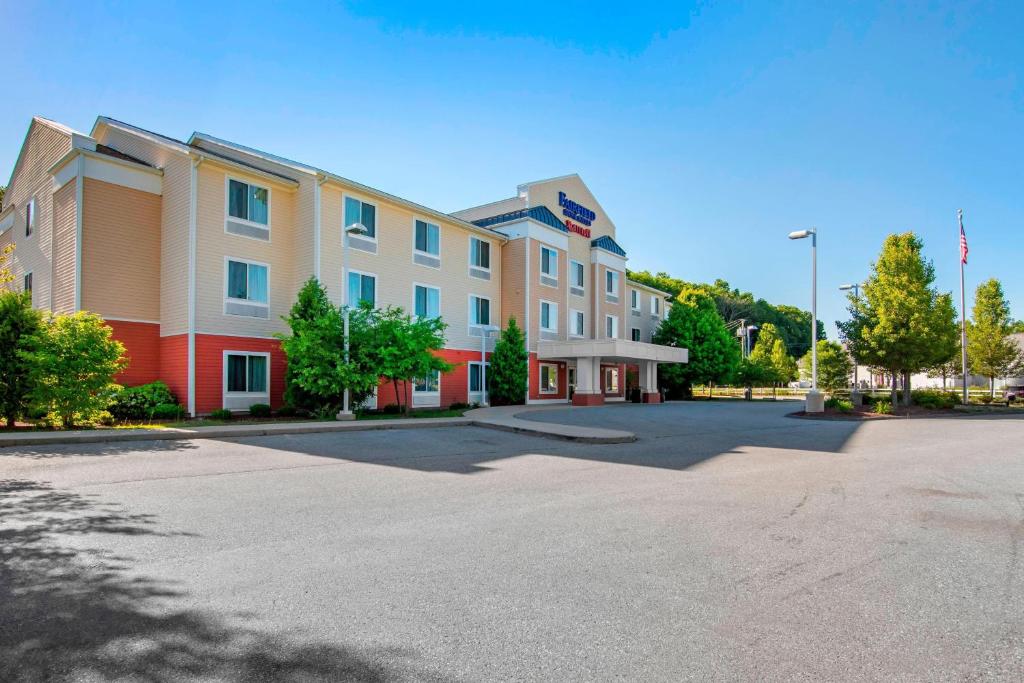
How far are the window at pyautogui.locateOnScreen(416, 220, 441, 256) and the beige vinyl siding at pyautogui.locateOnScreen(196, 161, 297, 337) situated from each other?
227 inches

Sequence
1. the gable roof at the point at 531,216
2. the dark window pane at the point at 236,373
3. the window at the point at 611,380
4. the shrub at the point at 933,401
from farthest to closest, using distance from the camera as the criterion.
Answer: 1. the window at the point at 611,380
2. the gable roof at the point at 531,216
3. the shrub at the point at 933,401
4. the dark window pane at the point at 236,373

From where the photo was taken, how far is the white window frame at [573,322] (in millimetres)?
34969

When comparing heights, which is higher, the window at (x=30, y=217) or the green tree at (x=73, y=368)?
the window at (x=30, y=217)

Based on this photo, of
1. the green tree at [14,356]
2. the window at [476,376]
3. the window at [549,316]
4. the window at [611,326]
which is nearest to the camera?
the green tree at [14,356]

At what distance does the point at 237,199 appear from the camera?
73.0 feet

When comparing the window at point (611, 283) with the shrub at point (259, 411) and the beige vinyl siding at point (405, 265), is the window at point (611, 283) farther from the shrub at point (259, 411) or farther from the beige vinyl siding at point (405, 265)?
the shrub at point (259, 411)

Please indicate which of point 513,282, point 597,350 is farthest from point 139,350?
point 597,350

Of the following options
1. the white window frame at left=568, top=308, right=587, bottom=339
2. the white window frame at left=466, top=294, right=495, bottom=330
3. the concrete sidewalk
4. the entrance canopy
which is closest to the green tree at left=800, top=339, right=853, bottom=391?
the entrance canopy

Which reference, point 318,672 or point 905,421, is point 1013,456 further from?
point 318,672

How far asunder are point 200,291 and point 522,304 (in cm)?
1568

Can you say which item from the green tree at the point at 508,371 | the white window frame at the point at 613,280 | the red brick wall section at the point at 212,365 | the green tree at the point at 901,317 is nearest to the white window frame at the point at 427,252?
the green tree at the point at 508,371

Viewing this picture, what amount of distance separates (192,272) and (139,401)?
15.2ft

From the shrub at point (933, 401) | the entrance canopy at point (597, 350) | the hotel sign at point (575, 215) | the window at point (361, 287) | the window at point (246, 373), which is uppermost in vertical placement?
the hotel sign at point (575, 215)

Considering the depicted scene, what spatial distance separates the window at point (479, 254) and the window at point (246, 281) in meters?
10.7
